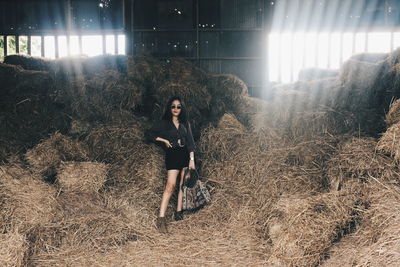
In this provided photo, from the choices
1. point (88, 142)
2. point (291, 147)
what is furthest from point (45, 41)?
point (291, 147)

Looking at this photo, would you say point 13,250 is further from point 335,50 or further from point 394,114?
point 335,50

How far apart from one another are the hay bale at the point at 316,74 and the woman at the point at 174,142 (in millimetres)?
6361

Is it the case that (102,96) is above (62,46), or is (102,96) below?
below

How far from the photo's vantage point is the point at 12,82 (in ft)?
23.9

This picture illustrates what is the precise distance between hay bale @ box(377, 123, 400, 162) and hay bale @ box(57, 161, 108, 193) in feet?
13.9

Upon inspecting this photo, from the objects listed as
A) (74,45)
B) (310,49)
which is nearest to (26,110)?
(74,45)

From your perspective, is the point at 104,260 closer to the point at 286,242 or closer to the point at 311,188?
the point at 286,242

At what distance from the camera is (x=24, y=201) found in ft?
15.9

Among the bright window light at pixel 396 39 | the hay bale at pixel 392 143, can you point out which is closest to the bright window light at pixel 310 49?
the bright window light at pixel 396 39

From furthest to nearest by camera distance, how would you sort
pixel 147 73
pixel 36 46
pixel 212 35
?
pixel 36 46
pixel 212 35
pixel 147 73

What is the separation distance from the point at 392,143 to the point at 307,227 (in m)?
1.79

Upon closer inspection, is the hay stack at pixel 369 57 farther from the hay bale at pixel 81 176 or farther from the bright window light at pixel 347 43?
the hay bale at pixel 81 176

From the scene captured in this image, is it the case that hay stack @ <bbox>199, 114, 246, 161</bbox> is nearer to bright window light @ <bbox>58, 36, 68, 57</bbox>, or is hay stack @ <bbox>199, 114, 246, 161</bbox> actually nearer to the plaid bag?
the plaid bag

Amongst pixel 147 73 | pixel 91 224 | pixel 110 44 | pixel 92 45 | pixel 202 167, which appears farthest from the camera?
pixel 92 45
